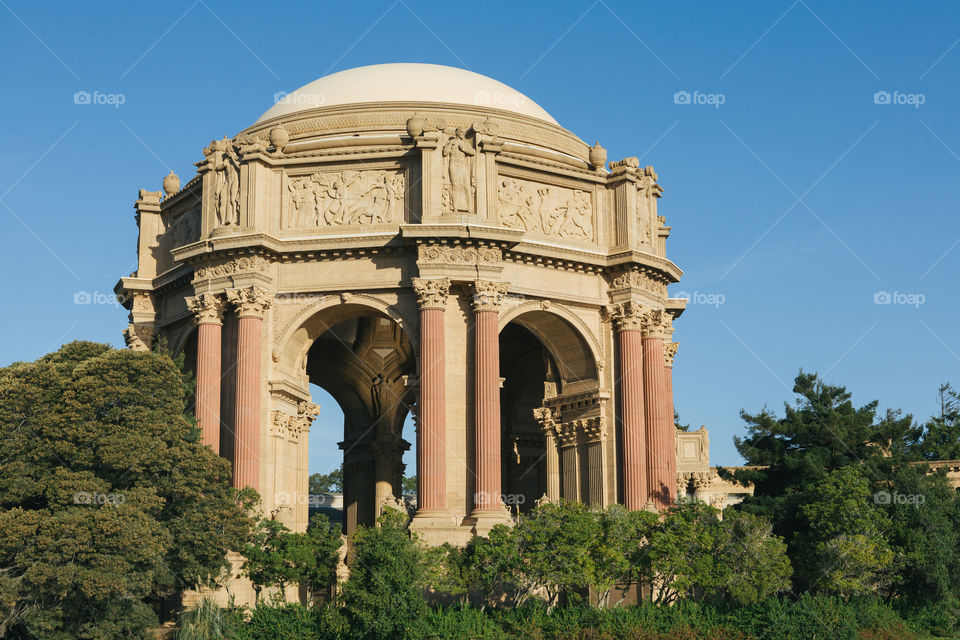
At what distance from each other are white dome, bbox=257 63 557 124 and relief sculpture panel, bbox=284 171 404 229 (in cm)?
471

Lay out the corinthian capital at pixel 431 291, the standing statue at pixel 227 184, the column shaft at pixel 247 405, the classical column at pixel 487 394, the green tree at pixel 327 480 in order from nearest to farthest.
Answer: the classical column at pixel 487 394 → the column shaft at pixel 247 405 → the corinthian capital at pixel 431 291 → the standing statue at pixel 227 184 → the green tree at pixel 327 480

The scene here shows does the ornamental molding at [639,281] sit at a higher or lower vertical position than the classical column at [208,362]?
higher

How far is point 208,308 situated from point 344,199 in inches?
253

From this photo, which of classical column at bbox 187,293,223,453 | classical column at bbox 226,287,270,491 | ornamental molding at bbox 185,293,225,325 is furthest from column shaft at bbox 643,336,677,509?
ornamental molding at bbox 185,293,225,325

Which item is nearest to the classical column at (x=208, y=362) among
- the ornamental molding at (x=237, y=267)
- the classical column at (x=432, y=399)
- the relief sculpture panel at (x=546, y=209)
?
the ornamental molding at (x=237, y=267)

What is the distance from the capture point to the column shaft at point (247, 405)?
42781mm

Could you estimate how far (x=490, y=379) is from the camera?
4322 centimetres

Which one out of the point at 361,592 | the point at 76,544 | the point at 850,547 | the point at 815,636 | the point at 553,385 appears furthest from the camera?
the point at 553,385

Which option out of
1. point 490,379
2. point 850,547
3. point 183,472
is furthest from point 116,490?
point 850,547

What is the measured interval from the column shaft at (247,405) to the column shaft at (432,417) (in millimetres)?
5896

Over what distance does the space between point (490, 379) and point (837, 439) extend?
1780 cm

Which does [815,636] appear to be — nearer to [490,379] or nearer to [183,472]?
[490,379]

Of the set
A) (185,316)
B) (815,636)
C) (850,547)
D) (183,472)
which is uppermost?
(185,316)

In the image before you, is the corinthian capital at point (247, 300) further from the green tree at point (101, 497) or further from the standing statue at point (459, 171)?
the standing statue at point (459, 171)
